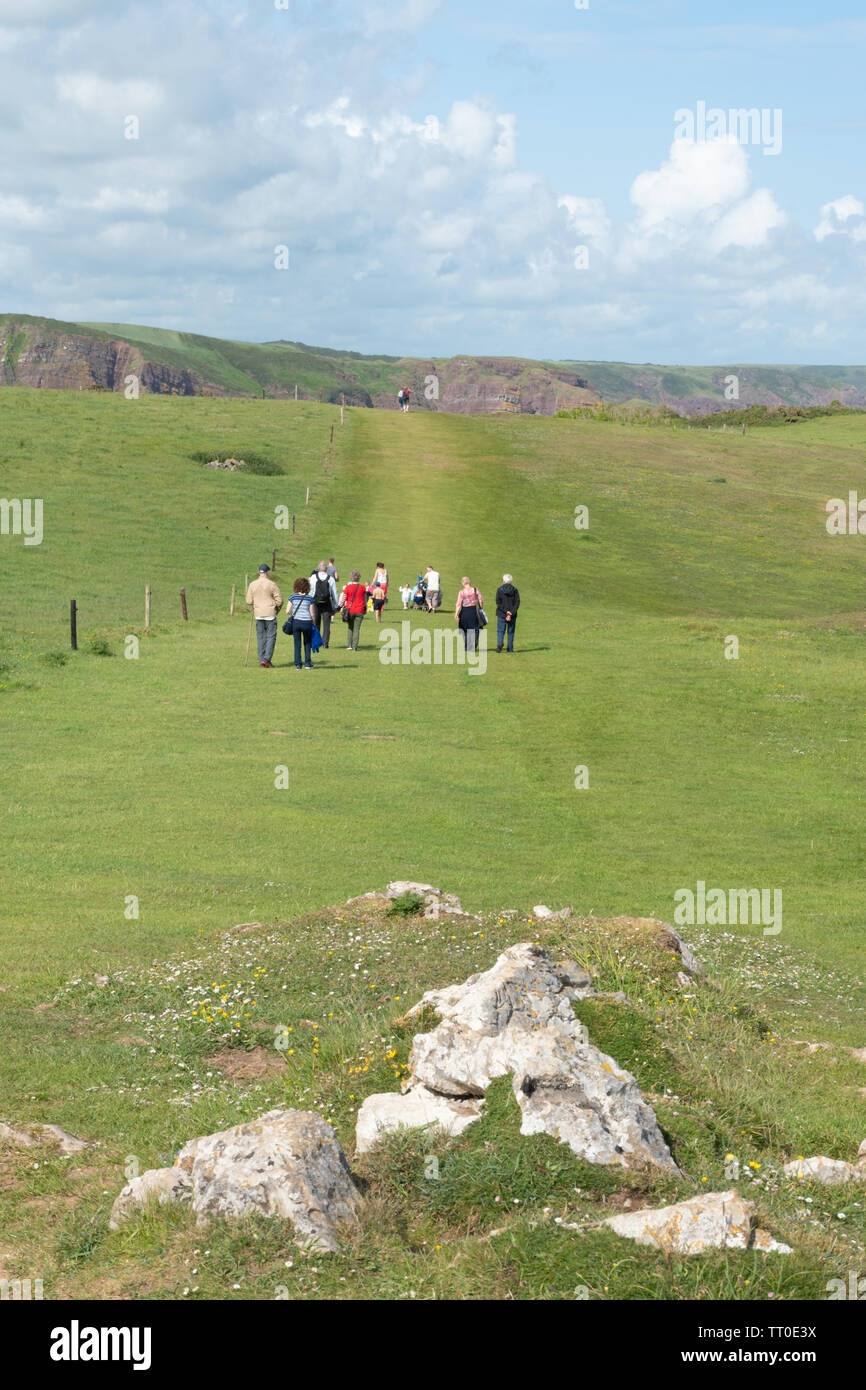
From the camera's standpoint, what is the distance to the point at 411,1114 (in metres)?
8.66

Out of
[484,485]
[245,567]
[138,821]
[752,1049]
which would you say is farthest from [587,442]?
[752,1049]

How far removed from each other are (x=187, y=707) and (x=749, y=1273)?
23900mm

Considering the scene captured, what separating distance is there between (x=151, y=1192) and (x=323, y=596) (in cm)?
2879

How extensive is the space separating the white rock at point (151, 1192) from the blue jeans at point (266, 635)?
25840 mm

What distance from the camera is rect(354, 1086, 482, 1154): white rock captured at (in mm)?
8453

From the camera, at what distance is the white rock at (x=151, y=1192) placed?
7.74m

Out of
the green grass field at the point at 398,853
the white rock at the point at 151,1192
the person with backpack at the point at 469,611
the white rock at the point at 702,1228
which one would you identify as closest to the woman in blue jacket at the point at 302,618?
the green grass field at the point at 398,853

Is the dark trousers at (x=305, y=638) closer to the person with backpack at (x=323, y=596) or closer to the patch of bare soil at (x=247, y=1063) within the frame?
the person with backpack at (x=323, y=596)

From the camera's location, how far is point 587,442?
93812 millimetres

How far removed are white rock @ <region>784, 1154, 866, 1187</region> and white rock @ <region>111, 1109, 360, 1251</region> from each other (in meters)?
3.44

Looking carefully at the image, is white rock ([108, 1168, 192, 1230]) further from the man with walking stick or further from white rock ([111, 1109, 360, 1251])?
the man with walking stick

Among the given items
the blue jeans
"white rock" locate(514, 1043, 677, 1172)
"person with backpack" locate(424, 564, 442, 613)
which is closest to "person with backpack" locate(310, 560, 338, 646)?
the blue jeans

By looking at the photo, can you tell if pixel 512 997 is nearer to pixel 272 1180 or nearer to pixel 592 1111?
pixel 592 1111

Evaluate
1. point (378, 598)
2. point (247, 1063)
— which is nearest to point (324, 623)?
point (378, 598)
